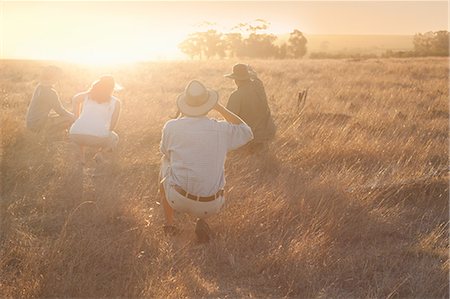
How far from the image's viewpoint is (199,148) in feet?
14.3

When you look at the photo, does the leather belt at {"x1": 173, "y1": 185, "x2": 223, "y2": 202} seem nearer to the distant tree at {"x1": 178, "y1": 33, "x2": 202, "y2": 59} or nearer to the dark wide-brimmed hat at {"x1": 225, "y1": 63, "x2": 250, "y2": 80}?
the dark wide-brimmed hat at {"x1": 225, "y1": 63, "x2": 250, "y2": 80}

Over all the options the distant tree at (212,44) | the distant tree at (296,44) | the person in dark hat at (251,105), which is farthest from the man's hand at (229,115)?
the distant tree at (212,44)

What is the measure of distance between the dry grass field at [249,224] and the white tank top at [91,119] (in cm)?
53

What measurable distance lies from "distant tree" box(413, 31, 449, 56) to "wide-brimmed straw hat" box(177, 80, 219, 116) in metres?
46.0

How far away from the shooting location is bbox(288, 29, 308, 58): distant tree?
66500 mm

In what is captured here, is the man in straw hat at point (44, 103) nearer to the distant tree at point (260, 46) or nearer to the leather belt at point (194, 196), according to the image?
the leather belt at point (194, 196)

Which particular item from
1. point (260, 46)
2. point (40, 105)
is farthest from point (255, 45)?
point (40, 105)

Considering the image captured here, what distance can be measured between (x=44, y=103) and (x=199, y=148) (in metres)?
4.19

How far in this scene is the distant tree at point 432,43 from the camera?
47.8 meters

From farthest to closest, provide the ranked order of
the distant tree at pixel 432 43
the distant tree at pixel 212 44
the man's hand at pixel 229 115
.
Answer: the distant tree at pixel 212 44 → the distant tree at pixel 432 43 → the man's hand at pixel 229 115

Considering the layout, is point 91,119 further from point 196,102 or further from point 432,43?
point 432,43

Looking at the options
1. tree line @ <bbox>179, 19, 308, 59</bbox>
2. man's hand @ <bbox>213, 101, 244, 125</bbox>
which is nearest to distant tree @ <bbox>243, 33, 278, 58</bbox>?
tree line @ <bbox>179, 19, 308, 59</bbox>

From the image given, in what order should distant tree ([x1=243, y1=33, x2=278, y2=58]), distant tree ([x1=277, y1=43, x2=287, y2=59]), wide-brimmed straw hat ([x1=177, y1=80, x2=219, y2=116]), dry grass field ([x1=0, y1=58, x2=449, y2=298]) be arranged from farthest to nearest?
distant tree ([x1=277, y1=43, x2=287, y2=59]) < distant tree ([x1=243, y1=33, x2=278, y2=58]) < wide-brimmed straw hat ([x1=177, y1=80, x2=219, y2=116]) < dry grass field ([x1=0, y1=58, x2=449, y2=298])

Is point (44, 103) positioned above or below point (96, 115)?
above
